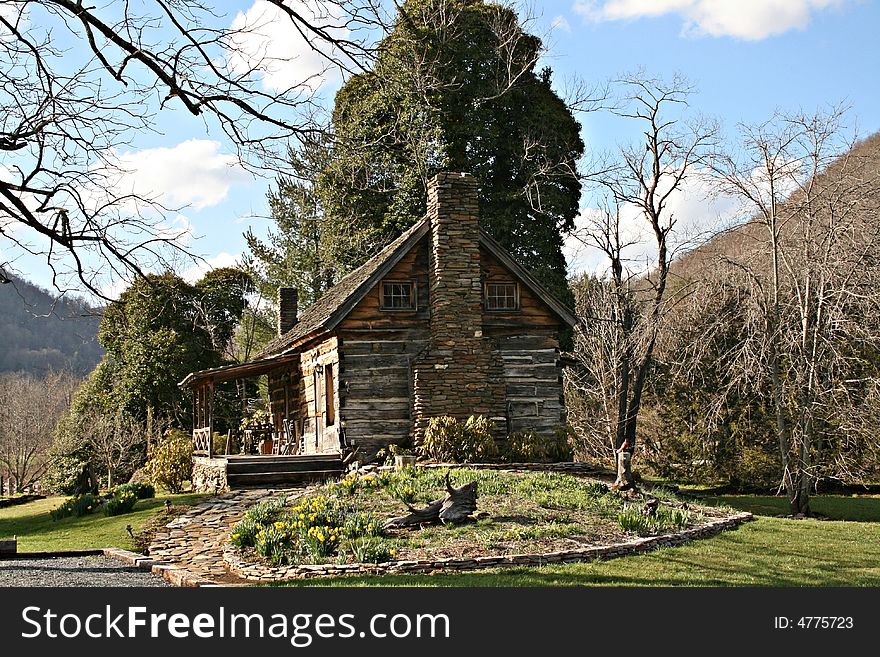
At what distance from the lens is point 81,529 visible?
17.6 m

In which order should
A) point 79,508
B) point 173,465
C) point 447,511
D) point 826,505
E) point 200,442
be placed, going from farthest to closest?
point 200,442, point 173,465, point 826,505, point 79,508, point 447,511

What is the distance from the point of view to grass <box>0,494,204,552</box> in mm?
15344

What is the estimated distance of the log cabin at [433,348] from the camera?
21828mm

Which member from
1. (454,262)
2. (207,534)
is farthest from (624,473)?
(207,534)

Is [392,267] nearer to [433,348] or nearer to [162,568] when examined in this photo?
[433,348]

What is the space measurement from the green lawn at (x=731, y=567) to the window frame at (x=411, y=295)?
10572mm

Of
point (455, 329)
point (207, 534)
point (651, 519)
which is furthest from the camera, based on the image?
point (455, 329)

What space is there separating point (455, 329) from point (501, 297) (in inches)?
85.1

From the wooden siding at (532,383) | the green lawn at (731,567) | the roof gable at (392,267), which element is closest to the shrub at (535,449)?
the wooden siding at (532,383)

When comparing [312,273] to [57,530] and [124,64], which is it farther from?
[124,64]

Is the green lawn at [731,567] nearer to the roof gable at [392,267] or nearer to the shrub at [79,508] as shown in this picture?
the roof gable at [392,267]

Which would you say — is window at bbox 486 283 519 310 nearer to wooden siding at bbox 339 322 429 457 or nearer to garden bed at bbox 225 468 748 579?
wooden siding at bbox 339 322 429 457
